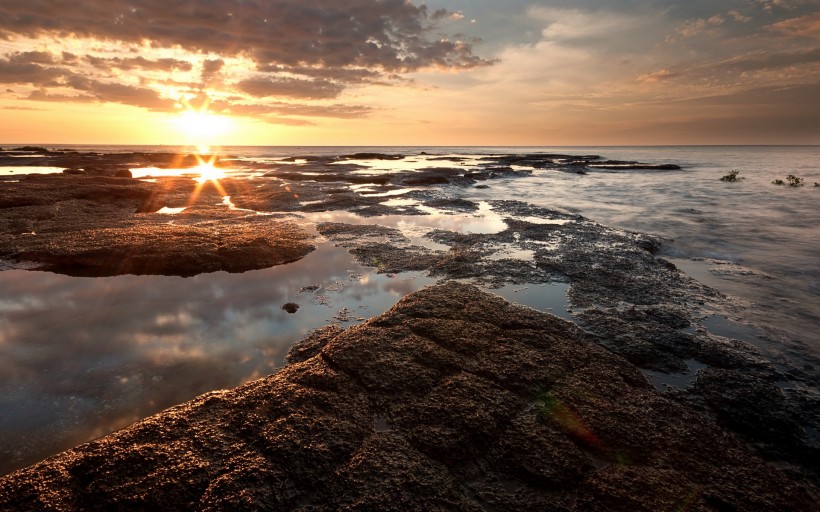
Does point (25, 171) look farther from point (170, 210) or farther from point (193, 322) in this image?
point (193, 322)

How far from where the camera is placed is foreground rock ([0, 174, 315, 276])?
10.2 metres

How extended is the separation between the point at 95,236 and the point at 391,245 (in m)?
9.41

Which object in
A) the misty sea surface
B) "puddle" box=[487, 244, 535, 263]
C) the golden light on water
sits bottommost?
the misty sea surface

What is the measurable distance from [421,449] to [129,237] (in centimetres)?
1221

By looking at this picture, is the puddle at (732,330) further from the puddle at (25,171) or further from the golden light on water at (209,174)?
the puddle at (25,171)

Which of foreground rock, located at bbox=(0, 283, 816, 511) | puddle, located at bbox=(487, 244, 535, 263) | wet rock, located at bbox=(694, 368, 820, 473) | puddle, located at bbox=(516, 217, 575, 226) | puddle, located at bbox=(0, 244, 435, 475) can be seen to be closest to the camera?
foreground rock, located at bbox=(0, 283, 816, 511)

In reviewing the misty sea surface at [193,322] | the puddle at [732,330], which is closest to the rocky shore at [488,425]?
the puddle at [732,330]

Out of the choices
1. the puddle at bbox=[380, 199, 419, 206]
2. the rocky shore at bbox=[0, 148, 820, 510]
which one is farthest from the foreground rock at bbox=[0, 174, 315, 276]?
the puddle at bbox=[380, 199, 419, 206]

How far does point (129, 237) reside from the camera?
1191cm

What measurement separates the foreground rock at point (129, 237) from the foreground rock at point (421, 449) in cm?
661

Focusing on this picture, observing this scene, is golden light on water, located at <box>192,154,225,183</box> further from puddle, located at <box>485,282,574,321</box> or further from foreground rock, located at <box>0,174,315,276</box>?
puddle, located at <box>485,282,574,321</box>

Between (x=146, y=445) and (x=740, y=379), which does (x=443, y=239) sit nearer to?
(x=740, y=379)

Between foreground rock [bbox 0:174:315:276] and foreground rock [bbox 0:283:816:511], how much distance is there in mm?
6610

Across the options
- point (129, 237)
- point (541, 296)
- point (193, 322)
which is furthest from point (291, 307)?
point (129, 237)
